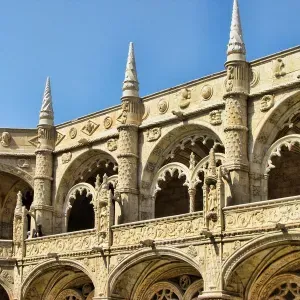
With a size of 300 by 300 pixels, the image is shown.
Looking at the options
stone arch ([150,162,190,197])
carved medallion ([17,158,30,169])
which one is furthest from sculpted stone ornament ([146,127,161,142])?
carved medallion ([17,158,30,169])

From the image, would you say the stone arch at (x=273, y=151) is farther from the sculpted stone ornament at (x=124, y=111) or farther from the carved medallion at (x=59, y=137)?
the carved medallion at (x=59, y=137)

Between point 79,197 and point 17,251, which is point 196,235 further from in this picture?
point 79,197

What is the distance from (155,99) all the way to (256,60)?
4.55 m

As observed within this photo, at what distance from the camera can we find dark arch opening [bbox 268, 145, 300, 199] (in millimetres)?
27891

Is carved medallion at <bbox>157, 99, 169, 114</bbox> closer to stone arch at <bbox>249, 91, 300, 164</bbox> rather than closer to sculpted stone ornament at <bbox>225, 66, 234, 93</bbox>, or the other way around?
sculpted stone ornament at <bbox>225, 66, 234, 93</bbox>

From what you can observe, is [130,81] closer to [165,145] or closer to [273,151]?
[165,145]

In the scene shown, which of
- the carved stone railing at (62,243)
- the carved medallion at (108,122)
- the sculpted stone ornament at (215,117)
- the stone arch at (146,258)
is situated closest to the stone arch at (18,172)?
the carved stone railing at (62,243)

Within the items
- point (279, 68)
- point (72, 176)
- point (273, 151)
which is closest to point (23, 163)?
point (72, 176)

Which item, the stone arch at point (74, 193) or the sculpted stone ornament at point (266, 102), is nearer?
the sculpted stone ornament at point (266, 102)

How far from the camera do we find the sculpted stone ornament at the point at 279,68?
2394 cm

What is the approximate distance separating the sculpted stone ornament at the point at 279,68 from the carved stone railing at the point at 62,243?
8.19m

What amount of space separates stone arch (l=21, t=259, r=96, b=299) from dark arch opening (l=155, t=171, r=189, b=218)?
5.38 m

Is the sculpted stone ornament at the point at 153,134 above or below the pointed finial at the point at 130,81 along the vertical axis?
below

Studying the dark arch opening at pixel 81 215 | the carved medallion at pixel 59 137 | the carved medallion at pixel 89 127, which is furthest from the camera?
the dark arch opening at pixel 81 215
